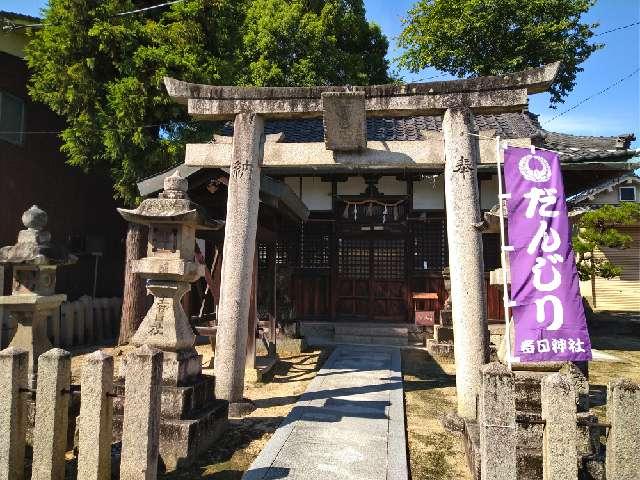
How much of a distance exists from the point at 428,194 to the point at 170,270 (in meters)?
9.85

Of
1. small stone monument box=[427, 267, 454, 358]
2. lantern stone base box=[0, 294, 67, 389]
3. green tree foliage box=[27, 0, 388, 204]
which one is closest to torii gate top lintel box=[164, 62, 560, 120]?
lantern stone base box=[0, 294, 67, 389]

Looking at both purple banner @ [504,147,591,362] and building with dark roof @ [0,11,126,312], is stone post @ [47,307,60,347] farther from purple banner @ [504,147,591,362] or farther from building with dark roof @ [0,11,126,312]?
purple banner @ [504,147,591,362]

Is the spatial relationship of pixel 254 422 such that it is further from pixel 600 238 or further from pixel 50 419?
pixel 600 238

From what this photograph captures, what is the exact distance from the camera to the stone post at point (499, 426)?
127 inches

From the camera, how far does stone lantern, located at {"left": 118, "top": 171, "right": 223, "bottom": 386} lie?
5393mm

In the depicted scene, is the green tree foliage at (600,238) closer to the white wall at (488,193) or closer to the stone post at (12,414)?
the white wall at (488,193)

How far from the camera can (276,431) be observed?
5.37 meters

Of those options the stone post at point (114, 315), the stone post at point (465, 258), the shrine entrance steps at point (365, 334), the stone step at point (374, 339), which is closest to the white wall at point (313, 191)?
the shrine entrance steps at point (365, 334)

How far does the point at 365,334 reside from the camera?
497 inches

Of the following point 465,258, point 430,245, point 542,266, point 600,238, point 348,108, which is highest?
point 348,108

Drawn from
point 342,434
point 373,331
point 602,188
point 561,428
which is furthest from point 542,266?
point 602,188

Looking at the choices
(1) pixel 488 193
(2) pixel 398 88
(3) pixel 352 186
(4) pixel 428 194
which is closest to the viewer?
(2) pixel 398 88

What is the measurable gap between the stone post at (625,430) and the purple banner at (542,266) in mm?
1416

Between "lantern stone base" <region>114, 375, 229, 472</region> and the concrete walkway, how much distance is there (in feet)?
2.58
